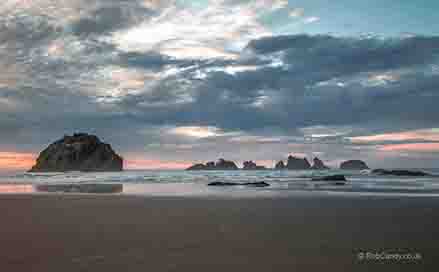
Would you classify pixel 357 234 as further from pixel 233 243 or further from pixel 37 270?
pixel 37 270

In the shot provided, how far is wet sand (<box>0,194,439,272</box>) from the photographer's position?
603cm

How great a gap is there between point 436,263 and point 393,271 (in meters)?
1.00

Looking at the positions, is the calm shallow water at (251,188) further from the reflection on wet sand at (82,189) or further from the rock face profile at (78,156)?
the rock face profile at (78,156)

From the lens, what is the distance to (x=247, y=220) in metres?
10.9

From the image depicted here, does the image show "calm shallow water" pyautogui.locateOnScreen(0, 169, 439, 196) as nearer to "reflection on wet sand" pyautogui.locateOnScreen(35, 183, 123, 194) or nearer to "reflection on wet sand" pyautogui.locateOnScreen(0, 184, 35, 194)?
"reflection on wet sand" pyautogui.locateOnScreen(0, 184, 35, 194)

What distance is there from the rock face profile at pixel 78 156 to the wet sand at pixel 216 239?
4678 inches

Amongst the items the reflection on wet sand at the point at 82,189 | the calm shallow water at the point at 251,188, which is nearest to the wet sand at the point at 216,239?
the calm shallow water at the point at 251,188

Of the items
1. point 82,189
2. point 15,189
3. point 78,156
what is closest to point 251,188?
point 82,189

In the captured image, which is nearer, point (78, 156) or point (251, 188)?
point (251, 188)

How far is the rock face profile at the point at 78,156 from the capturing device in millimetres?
125562

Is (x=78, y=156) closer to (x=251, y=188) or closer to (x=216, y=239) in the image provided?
(x=251, y=188)

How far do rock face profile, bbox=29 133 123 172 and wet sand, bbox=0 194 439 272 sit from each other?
390ft

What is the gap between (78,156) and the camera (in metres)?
127

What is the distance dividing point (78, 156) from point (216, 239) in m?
129
